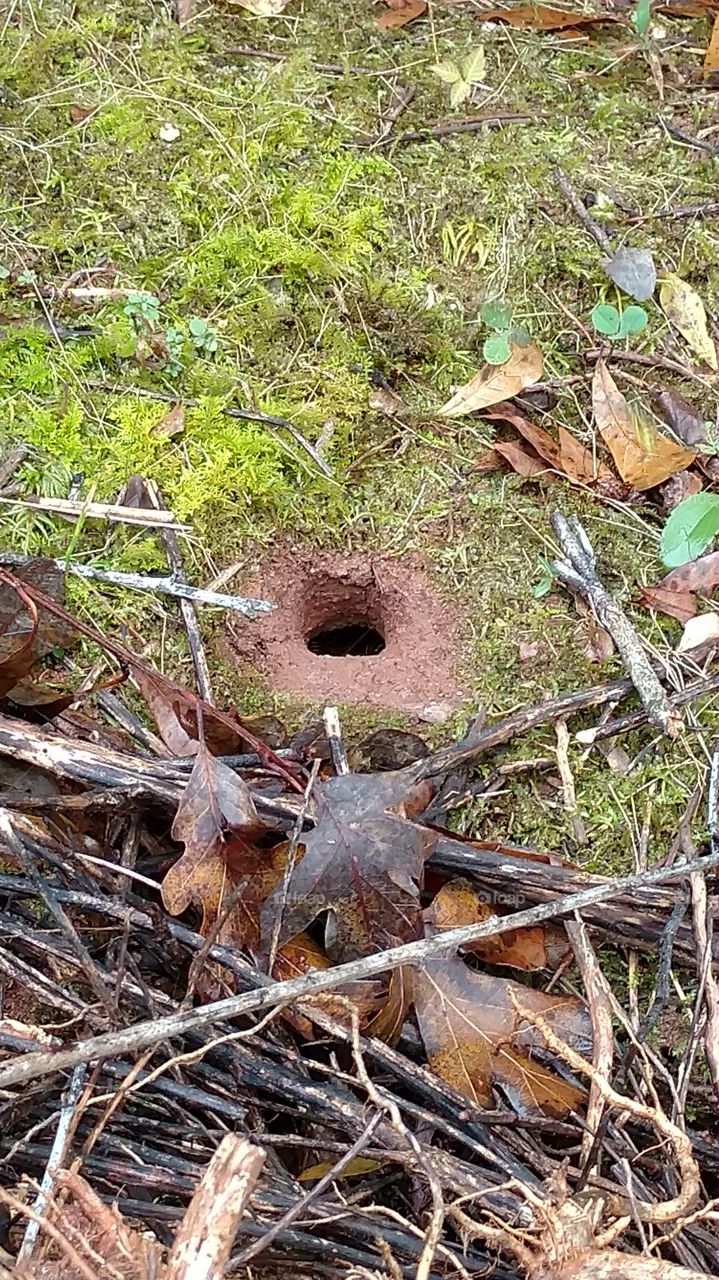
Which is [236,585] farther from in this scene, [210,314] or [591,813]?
[591,813]

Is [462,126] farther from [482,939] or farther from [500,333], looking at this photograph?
[482,939]

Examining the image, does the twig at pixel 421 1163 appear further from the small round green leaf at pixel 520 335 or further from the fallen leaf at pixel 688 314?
the fallen leaf at pixel 688 314

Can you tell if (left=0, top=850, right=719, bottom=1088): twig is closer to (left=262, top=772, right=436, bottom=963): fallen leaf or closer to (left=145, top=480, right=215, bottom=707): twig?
(left=262, top=772, right=436, bottom=963): fallen leaf

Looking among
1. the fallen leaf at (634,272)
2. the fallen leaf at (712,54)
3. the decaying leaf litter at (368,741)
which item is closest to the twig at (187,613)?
the decaying leaf litter at (368,741)

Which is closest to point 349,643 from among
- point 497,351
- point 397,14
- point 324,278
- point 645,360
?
point 497,351

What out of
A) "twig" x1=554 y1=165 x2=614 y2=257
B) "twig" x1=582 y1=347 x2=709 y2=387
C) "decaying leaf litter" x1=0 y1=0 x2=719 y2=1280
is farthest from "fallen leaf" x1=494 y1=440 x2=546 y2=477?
"twig" x1=554 y1=165 x2=614 y2=257

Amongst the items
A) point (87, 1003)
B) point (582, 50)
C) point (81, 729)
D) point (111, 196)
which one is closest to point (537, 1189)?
point (87, 1003)
